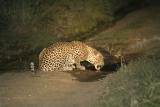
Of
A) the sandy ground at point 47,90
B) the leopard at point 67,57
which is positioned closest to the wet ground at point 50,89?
the sandy ground at point 47,90

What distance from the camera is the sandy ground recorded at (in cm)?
950

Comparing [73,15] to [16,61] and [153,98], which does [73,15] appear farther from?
[153,98]

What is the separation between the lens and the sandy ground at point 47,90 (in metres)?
9.50

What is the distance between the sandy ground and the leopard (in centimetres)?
50

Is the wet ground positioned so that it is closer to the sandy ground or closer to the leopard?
the sandy ground

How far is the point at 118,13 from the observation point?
1825 centimetres

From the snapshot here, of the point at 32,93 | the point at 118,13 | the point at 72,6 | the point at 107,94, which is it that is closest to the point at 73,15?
the point at 72,6

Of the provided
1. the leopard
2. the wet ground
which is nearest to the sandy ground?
the wet ground

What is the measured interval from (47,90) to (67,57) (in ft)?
9.87

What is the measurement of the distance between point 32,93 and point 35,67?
3.40 meters

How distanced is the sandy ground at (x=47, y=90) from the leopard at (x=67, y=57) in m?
0.50

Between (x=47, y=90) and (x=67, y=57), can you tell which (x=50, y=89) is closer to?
(x=47, y=90)

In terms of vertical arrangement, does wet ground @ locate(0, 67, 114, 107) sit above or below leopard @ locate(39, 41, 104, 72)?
below

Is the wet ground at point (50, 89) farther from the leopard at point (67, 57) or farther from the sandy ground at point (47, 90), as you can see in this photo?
the leopard at point (67, 57)
